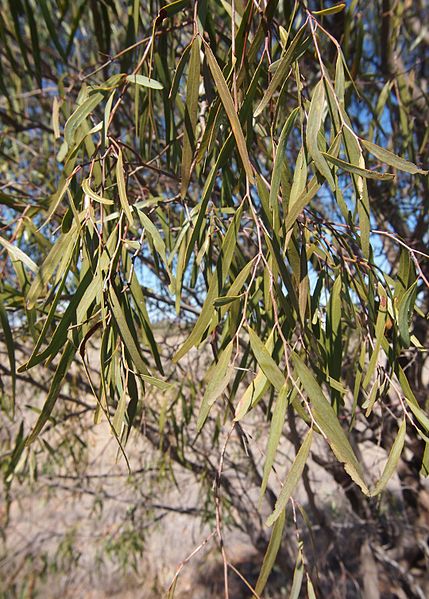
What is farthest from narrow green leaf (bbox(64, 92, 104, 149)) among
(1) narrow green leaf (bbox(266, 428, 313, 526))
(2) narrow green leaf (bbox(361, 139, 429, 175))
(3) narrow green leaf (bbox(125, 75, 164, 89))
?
(1) narrow green leaf (bbox(266, 428, 313, 526))

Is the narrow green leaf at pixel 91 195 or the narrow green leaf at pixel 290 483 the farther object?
the narrow green leaf at pixel 91 195

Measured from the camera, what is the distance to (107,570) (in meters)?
2.81

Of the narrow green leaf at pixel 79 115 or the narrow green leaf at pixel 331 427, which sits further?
the narrow green leaf at pixel 79 115

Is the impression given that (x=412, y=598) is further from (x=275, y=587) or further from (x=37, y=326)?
(x=37, y=326)

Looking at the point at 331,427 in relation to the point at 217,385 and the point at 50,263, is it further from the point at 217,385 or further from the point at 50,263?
the point at 50,263

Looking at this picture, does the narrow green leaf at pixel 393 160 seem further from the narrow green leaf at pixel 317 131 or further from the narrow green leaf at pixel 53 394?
the narrow green leaf at pixel 53 394

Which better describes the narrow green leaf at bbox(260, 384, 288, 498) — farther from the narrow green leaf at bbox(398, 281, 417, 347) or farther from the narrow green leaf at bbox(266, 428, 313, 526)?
the narrow green leaf at bbox(398, 281, 417, 347)

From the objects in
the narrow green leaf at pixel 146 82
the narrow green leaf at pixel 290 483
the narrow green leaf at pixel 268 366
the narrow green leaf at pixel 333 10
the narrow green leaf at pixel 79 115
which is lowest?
the narrow green leaf at pixel 290 483

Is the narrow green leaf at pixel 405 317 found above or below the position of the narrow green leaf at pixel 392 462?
above

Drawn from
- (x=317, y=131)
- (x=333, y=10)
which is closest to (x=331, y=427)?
(x=317, y=131)

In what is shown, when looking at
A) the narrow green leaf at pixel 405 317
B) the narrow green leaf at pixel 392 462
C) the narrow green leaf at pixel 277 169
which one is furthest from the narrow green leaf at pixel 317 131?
the narrow green leaf at pixel 392 462

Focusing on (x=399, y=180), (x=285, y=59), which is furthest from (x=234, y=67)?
(x=399, y=180)

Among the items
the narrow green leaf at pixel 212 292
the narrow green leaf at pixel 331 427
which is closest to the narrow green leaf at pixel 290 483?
the narrow green leaf at pixel 331 427

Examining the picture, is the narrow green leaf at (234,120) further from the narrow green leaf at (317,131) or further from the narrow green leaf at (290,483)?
the narrow green leaf at (290,483)
